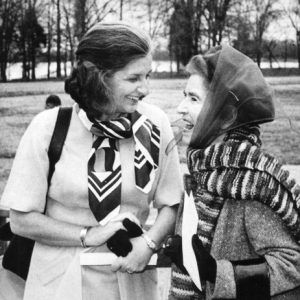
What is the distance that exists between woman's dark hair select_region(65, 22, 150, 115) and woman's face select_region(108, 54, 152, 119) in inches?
0.5

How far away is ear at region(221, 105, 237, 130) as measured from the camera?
119 cm

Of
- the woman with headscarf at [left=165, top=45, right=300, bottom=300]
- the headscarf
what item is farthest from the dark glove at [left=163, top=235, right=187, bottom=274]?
the headscarf

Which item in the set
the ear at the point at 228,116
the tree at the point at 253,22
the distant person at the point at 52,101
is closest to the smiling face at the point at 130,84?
the ear at the point at 228,116

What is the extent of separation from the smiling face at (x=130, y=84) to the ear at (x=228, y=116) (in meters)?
0.25

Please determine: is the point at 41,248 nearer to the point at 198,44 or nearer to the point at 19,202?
the point at 19,202

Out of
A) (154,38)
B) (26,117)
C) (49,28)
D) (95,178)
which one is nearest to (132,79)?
(95,178)

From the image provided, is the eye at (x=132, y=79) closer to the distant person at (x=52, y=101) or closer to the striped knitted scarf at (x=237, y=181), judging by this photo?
the striped knitted scarf at (x=237, y=181)

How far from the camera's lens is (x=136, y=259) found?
133 cm

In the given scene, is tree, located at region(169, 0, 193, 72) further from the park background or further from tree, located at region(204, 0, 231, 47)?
tree, located at region(204, 0, 231, 47)

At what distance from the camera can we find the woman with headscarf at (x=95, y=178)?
131 cm

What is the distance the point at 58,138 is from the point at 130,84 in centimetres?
24

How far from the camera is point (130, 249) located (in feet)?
4.38

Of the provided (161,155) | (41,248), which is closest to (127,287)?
(41,248)

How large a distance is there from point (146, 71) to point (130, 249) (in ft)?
1.55
